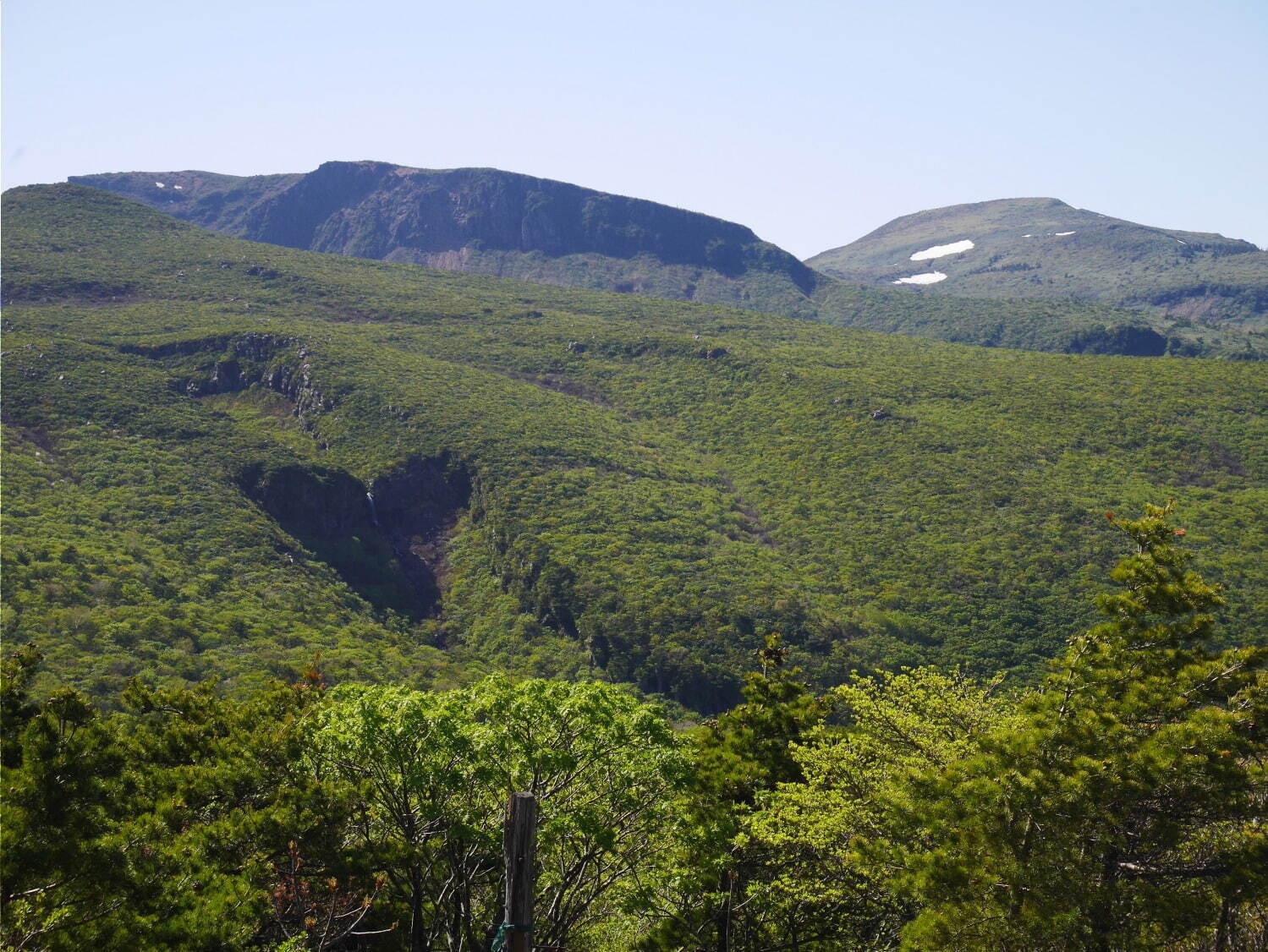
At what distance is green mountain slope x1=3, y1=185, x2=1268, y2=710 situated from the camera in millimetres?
57750

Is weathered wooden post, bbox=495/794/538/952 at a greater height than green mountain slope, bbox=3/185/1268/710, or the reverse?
weathered wooden post, bbox=495/794/538/952

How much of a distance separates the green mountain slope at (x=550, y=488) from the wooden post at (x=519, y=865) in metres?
43.5

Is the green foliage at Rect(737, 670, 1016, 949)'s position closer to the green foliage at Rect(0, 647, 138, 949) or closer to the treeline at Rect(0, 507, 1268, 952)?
the treeline at Rect(0, 507, 1268, 952)

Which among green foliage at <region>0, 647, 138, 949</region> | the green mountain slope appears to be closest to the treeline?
green foliage at <region>0, 647, 138, 949</region>

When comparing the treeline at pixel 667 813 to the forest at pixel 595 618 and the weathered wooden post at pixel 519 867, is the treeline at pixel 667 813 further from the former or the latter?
the weathered wooden post at pixel 519 867

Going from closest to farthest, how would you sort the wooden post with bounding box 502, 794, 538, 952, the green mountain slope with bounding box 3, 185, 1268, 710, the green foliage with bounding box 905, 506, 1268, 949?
the wooden post with bounding box 502, 794, 538, 952
the green foliage with bounding box 905, 506, 1268, 949
the green mountain slope with bounding box 3, 185, 1268, 710

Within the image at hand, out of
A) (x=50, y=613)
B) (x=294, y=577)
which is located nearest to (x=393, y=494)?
(x=294, y=577)

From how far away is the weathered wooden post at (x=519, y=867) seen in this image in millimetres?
7344

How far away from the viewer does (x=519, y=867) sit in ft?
24.4

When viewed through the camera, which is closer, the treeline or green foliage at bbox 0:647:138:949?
green foliage at bbox 0:647:138:949

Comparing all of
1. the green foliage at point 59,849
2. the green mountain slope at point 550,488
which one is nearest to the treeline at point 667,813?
the green foliage at point 59,849

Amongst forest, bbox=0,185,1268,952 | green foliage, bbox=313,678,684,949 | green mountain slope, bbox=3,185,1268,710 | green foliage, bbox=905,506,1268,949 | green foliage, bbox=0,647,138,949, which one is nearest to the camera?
green foliage, bbox=0,647,138,949

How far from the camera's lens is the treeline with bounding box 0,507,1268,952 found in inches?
491

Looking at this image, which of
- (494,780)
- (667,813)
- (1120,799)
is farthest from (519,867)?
(667,813)
